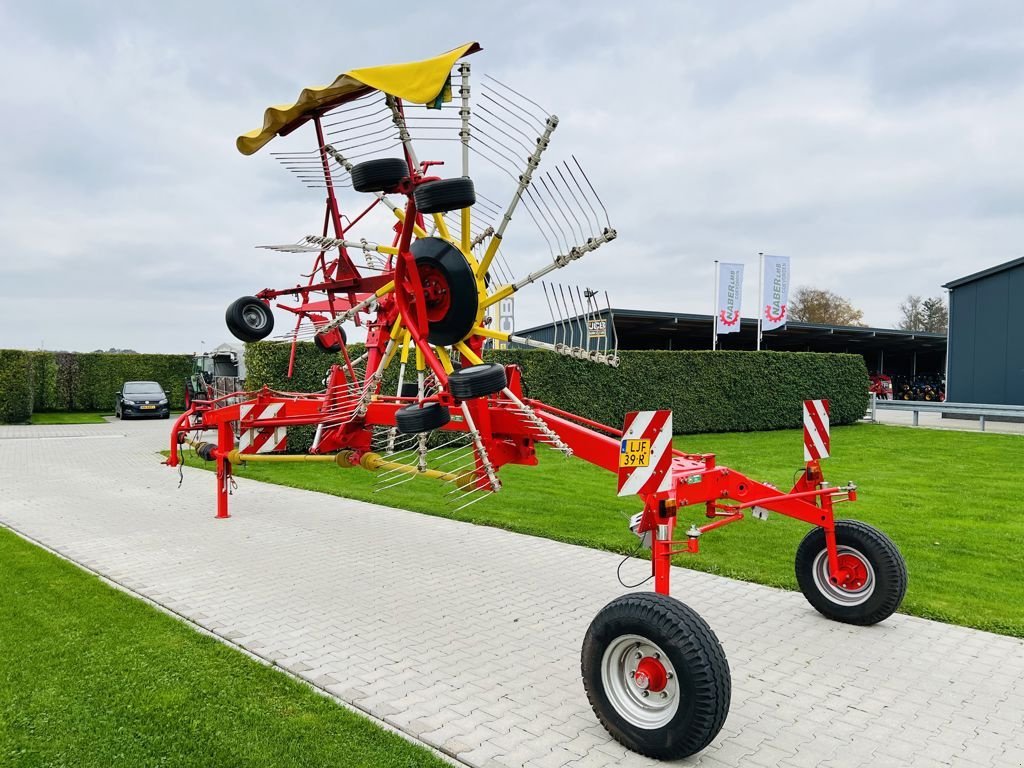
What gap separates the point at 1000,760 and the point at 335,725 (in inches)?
127

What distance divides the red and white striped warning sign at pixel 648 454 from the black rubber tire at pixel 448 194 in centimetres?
160

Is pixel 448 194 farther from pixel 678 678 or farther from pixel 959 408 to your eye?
pixel 959 408

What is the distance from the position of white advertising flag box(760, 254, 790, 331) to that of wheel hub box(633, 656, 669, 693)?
24743mm

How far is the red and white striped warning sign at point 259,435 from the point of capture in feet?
26.1

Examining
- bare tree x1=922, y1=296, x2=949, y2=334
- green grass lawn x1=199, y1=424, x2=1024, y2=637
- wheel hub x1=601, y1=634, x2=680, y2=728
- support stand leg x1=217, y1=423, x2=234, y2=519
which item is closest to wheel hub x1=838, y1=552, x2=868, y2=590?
green grass lawn x1=199, y1=424, x2=1024, y2=637

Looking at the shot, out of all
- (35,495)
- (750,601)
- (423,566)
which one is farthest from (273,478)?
(750,601)

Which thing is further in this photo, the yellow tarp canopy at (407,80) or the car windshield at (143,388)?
the car windshield at (143,388)

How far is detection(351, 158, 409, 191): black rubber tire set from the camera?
15.3ft

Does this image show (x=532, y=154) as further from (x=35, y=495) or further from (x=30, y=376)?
(x=30, y=376)

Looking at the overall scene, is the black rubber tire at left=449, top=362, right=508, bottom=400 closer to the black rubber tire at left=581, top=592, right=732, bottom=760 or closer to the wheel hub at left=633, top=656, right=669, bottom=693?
the black rubber tire at left=581, top=592, right=732, bottom=760

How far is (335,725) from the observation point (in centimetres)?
381

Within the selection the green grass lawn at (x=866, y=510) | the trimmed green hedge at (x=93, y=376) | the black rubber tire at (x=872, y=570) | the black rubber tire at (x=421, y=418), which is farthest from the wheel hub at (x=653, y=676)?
the trimmed green hedge at (x=93, y=376)

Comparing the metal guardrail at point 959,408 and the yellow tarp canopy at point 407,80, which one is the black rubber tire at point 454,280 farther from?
the metal guardrail at point 959,408

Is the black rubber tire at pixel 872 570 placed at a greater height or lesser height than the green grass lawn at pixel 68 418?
greater
